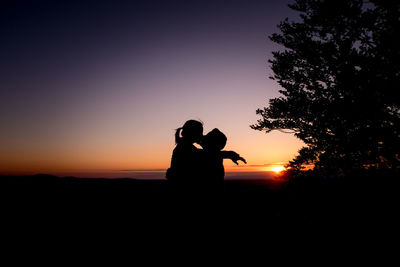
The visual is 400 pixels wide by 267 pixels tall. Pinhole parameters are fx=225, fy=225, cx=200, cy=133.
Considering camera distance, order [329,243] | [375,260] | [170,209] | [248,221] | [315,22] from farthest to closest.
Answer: [315,22], [248,221], [329,243], [375,260], [170,209]

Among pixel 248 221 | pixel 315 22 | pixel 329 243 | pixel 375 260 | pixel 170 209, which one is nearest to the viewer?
pixel 170 209

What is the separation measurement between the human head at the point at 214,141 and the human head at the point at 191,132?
0.49 ft

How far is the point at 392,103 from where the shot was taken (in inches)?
262

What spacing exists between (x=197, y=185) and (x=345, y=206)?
5.28 m

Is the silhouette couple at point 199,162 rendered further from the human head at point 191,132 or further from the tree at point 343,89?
the tree at point 343,89

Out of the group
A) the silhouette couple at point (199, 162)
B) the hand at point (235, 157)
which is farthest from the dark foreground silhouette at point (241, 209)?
the hand at point (235, 157)

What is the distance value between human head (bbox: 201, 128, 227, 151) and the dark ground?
20.9 inches

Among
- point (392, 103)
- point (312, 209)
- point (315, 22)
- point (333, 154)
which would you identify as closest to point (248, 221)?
point (312, 209)

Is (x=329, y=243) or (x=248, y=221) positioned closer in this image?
(x=329, y=243)

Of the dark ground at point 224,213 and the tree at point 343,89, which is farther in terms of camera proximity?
the tree at point 343,89

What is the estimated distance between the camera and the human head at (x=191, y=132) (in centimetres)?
271

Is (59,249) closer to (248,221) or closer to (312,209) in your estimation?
(248,221)

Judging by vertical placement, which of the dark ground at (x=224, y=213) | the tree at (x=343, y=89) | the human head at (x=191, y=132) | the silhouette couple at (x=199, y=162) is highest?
the tree at (x=343, y=89)

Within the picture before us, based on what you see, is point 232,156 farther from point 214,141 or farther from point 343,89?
point 343,89
